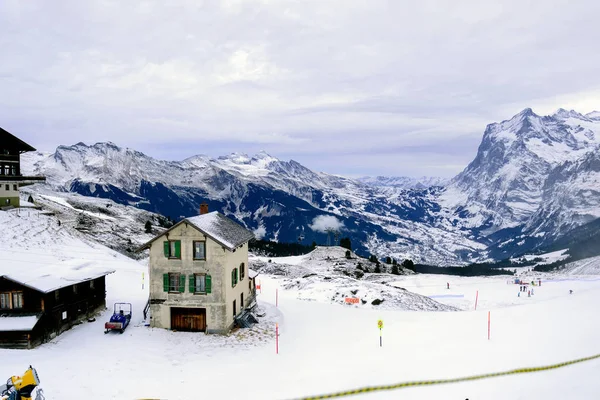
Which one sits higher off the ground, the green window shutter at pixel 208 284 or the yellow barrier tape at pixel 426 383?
the green window shutter at pixel 208 284

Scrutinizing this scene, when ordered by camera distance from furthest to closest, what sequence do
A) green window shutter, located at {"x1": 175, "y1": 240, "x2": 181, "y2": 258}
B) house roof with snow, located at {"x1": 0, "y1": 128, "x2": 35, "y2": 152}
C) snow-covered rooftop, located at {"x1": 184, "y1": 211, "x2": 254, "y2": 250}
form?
house roof with snow, located at {"x1": 0, "y1": 128, "x2": 35, "y2": 152} → green window shutter, located at {"x1": 175, "y1": 240, "x2": 181, "y2": 258} → snow-covered rooftop, located at {"x1": 184, "y1": 211, "x2": 254, "y2": 250}

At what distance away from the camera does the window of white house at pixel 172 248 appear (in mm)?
41062

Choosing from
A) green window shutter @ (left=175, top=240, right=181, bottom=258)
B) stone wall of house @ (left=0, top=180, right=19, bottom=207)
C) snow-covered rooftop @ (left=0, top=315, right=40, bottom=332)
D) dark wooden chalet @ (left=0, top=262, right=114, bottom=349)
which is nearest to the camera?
snow-covered rooftop @ (left=0, top=315, right=40, bottom=332)

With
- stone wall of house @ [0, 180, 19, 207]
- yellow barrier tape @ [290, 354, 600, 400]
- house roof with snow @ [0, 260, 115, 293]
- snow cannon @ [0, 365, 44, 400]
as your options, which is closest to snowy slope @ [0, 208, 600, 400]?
yellow barrier tape @ [290, 354, 600, 400]

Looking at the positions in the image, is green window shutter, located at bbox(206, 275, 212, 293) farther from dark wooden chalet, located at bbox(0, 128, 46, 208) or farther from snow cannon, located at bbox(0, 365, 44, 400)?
dark wooden chalet, located at bbox(0, 128, 46, 208)

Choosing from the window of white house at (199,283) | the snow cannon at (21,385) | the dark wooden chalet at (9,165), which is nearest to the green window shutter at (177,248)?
the window of white house at (199,283)

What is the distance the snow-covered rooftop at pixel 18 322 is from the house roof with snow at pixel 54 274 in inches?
87.4

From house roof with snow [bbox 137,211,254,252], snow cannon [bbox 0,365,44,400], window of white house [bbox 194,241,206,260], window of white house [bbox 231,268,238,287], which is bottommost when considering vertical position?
snow cannon [bbox 0,365,44,400]

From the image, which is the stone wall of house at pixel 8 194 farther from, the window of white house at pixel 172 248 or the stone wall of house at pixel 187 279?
the window of white house at pixel 172 248

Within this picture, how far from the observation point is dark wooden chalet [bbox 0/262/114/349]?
33219 millimetres

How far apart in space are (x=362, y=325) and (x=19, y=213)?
214 ft

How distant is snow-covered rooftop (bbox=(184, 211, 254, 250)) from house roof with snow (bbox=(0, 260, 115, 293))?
1073 centimetres

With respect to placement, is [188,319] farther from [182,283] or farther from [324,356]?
[324,356]

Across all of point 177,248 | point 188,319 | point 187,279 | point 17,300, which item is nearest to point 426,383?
point 188,319
